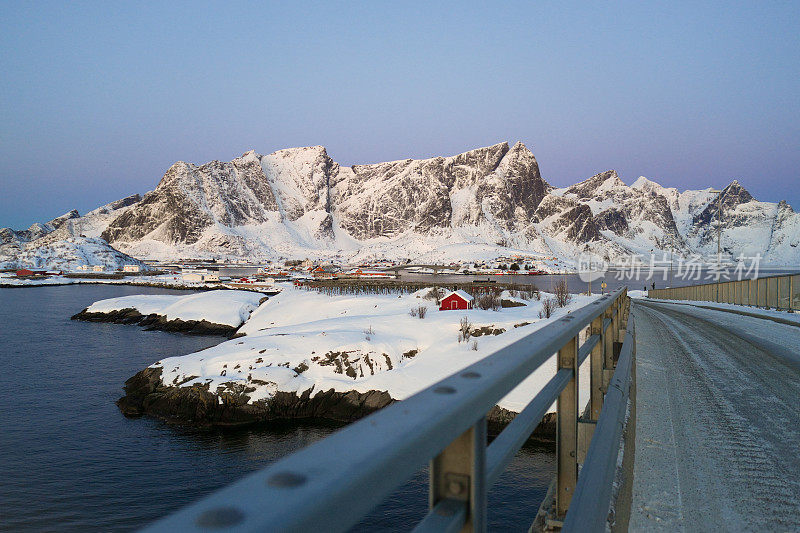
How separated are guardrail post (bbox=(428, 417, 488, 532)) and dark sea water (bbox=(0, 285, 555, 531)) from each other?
14.5m

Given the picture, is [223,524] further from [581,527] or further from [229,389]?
[229,389]

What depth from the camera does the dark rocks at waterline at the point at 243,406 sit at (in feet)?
76.3

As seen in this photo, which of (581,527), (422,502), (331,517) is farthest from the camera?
(422,502)

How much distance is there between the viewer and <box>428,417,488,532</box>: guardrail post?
52.3 inches

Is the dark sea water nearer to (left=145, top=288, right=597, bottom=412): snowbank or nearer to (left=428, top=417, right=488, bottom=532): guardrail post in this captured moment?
(left=145, top=288, right=597, bottom=412): snowbank

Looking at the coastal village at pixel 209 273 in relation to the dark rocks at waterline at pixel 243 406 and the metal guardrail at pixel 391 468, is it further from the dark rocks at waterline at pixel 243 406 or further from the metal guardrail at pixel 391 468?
the metal guardrail at pixel 391 468

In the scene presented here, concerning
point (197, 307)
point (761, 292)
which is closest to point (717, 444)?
point (761, 292)

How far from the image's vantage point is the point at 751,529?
3.11 meters

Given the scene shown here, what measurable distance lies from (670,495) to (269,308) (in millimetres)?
55222

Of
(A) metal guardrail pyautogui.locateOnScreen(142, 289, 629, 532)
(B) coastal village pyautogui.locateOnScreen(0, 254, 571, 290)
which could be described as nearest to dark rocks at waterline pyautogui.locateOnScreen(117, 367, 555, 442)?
(A) metal guardrail pyautogui.locateOnScreen(142, 289, 629, 532)

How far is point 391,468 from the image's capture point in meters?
0.91

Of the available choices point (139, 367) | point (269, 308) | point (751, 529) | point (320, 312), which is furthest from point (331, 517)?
point (269, 308)

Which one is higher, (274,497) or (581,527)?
(274,497)

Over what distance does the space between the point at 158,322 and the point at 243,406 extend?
37887mm
